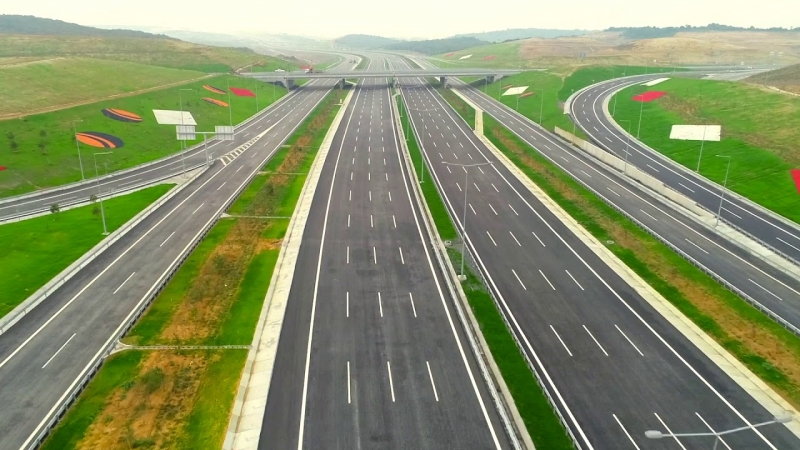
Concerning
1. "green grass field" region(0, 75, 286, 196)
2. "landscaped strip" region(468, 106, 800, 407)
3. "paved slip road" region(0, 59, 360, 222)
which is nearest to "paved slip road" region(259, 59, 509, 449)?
"landscaped strip" region(468, 106, 800, 407)

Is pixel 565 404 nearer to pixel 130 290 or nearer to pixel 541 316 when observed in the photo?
pixel 541 316

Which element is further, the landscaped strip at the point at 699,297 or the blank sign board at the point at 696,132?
the blank sign board at the point at 696,132

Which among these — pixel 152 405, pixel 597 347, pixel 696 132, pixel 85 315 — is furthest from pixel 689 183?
pixel 85 315

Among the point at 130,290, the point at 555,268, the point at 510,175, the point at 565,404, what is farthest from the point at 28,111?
the point at 565,404

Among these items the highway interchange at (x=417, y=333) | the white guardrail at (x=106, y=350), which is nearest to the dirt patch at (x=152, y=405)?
the white guardrail at (x=106, y=350)

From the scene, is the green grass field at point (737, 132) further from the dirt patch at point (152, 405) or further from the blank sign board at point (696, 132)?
the dirt patch at point (152, 405)

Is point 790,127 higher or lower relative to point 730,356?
higher
